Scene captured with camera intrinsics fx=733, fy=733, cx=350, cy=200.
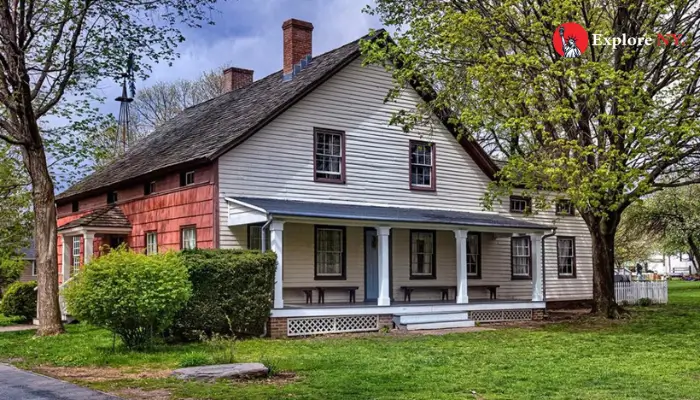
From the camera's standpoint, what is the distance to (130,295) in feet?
42.9

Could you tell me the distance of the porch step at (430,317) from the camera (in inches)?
742

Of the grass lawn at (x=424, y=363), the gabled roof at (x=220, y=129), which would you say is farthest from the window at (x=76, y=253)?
the grass lawn at (x=424, y=363)

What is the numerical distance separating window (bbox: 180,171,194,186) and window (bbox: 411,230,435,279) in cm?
694

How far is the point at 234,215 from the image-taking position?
725 inches

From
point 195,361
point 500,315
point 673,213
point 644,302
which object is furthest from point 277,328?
point 673,213

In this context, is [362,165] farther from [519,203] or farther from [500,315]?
[519,203]

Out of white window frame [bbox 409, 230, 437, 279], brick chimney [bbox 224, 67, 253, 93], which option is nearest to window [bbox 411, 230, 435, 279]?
white window frame [bbox 409, 230, 437, 279]

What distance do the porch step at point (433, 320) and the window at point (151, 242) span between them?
7.59 meters

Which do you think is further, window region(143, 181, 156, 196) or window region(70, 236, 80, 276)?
window region(70, 236, 80, 276)

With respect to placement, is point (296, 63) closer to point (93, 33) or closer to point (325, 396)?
point (93, 33)

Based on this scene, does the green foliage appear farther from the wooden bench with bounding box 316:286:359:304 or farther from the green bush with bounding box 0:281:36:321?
the green bush with bounding box 0:281:36:321

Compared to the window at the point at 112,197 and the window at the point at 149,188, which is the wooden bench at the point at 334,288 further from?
the window at the point at 112,197

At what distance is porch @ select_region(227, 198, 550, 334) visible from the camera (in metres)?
18.0

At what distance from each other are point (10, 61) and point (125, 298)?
23.7 feet
